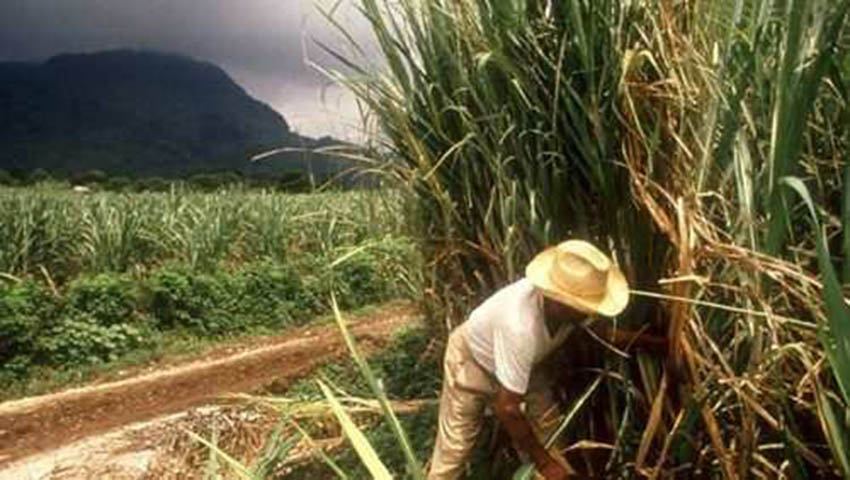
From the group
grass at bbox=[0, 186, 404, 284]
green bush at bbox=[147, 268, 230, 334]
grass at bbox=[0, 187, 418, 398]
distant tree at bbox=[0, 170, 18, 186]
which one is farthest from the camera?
distant tree at bbox=[0, 170, 18, 186]

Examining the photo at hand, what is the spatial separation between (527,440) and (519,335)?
323 millimetres

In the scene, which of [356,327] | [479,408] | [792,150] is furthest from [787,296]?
[356,327]

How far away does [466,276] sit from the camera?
3.97 meters

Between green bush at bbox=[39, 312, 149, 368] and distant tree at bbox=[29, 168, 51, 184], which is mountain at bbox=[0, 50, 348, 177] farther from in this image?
green bush at bbox=[39, 312, 149, 368]

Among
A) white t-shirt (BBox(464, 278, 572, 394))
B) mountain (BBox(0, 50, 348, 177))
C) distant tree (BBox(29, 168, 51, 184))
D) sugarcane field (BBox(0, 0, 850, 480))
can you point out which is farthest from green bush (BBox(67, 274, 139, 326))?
mountain (BBox(0, 50, 348, 177))

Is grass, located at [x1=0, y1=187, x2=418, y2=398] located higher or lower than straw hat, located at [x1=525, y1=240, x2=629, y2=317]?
lower

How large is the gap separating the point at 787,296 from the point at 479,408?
1.42 meters

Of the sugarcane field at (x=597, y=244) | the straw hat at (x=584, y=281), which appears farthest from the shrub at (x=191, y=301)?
the straw hat at (x=584, y=281)

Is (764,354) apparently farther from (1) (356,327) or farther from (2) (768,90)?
(1) (356,327)

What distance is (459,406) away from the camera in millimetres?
3672

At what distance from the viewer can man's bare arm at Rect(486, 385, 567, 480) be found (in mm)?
3156

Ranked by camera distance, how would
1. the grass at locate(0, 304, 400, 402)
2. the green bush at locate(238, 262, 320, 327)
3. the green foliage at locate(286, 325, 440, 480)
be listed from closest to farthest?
the green foliage at locate(286, 325, 440, 480)
the grass at locate(0, 304, 400, 402)
the green bush at locate(238, 262, 320, 327)

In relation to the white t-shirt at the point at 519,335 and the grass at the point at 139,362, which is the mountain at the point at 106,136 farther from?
the white t-shirt at the point at 519,335

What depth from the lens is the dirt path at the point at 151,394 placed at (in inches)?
297
